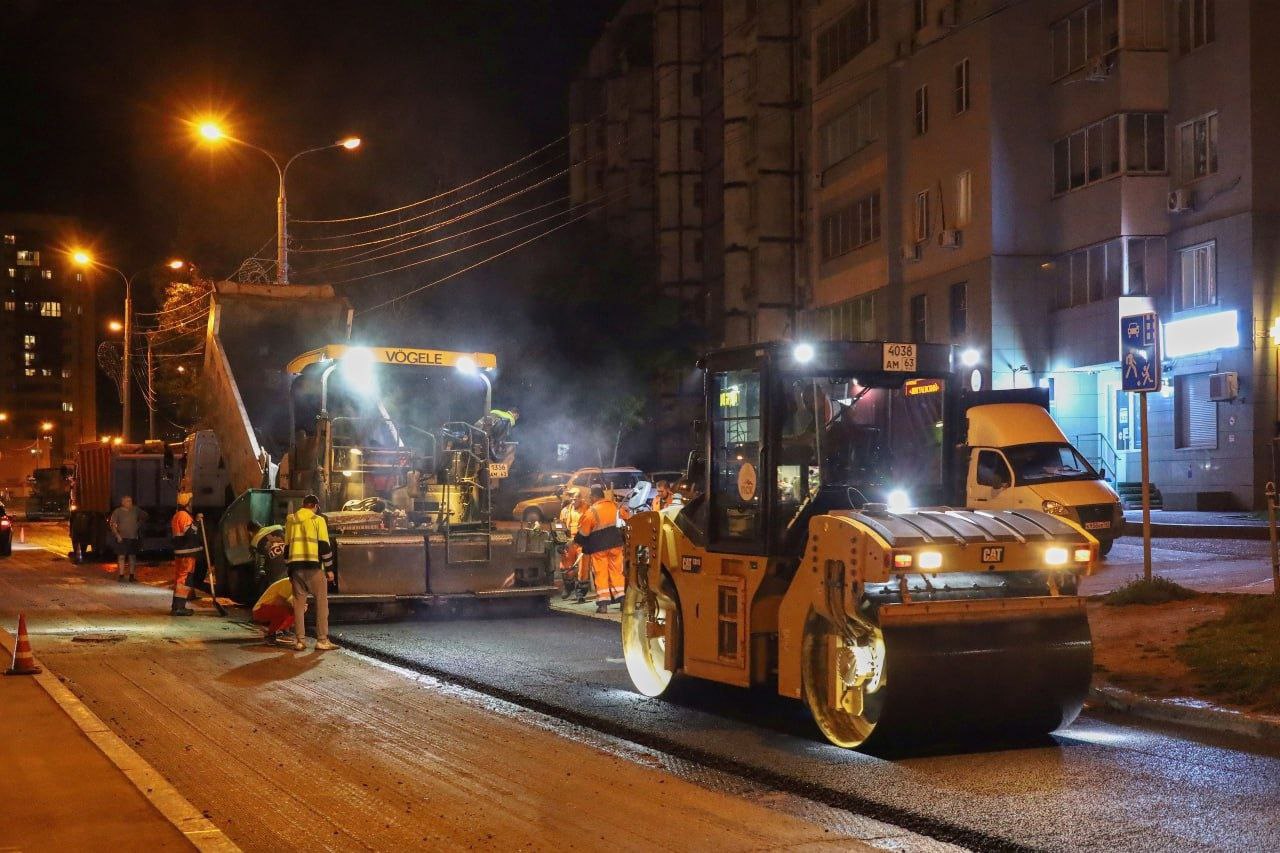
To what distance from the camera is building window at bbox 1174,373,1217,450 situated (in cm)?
2927

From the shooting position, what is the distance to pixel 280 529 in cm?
1680

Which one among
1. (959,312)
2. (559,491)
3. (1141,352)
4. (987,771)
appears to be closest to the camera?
(987,771)

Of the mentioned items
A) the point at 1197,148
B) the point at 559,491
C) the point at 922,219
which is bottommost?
the point at 559,491

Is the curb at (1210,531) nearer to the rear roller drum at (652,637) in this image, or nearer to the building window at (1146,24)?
the building window at (1146,24)

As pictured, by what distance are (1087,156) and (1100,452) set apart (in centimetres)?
708

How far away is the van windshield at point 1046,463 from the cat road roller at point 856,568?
37.8ft

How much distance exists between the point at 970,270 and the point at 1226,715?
2642 cm

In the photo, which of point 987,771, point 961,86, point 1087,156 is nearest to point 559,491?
point 961,86

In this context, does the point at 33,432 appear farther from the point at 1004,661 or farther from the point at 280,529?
the point at 1004,661

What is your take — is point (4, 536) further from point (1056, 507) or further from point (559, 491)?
point (1056, 507)

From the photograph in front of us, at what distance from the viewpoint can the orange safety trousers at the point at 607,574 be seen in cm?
1766

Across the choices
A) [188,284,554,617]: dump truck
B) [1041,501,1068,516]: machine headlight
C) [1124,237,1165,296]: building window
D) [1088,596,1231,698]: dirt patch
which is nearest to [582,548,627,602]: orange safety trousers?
[188,284,554,617]: dump truck

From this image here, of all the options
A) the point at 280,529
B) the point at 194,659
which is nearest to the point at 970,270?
the point at 280,529

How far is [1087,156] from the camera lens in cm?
3189
